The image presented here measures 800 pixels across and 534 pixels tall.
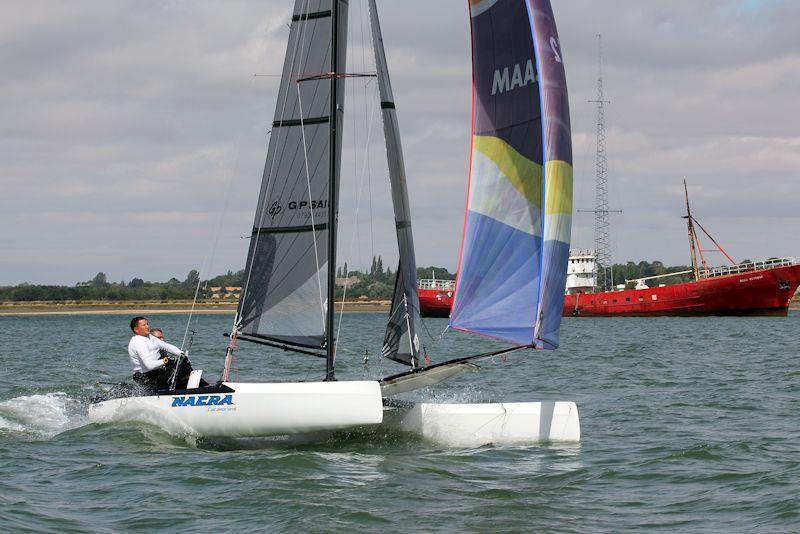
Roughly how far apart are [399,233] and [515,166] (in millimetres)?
1873

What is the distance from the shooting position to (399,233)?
12.2 metres

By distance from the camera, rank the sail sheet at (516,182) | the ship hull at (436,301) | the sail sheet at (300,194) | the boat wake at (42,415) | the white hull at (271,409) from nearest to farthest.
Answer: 1. the white hull at (271,409)
2. the sail sheet at (516,182)
3. the sail sheet at (300,194)
4. the boat wake at (42,415)
5. the ship hull at (436,301)

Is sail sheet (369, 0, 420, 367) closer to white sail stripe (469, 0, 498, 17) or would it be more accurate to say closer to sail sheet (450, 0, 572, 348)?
sail sheet (450, 0, 572, 348)

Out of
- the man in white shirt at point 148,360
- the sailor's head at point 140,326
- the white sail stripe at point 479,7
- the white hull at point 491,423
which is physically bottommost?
the white hull at point 491,423

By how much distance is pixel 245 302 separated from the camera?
508 inches

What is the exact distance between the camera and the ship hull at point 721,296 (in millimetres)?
59031

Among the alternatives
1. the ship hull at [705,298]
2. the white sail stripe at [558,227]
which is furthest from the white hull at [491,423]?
the ship hull at [705,298]

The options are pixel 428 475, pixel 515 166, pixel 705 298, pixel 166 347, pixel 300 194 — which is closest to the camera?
pixel 428 475

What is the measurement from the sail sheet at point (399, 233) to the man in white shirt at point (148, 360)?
282 cm

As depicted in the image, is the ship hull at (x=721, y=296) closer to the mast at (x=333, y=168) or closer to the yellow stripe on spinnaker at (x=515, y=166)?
the mast at (x=333, y=168)

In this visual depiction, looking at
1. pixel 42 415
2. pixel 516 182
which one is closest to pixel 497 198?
pixel 516 182

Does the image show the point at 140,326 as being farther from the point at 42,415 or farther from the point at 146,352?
the point at 42,415

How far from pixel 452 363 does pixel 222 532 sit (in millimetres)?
3848

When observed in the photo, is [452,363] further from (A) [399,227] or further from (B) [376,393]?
(A) [399,227]
